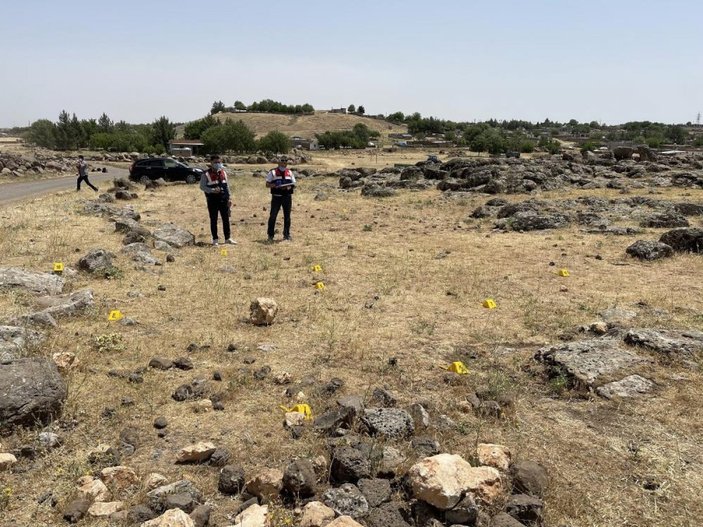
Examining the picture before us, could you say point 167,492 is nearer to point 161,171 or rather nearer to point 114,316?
point 114,316

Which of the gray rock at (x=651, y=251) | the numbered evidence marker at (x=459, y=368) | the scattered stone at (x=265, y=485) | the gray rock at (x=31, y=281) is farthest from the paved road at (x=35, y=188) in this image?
the gray rock at (x=651, y=251)

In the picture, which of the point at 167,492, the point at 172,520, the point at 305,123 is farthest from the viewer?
the point at 305,123

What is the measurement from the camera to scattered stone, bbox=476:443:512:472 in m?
3.76

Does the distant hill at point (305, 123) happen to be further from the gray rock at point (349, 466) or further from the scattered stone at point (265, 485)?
the scattered stone at point (265, 485)

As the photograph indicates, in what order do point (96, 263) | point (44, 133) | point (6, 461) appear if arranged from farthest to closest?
point (44, 133) < point (96, 263) < point (6, 461)

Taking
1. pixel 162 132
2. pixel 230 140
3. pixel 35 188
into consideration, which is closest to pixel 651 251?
pixel 35 188

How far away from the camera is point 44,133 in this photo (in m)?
72.6

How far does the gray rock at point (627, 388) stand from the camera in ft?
16.1

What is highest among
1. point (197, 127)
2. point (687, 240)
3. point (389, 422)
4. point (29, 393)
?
point (197, 127)

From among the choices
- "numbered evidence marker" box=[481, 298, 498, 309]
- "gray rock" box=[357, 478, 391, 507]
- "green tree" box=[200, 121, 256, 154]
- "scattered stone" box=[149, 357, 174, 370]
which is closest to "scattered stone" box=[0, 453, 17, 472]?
"scattered stone" box=[149, 357, 174, 370]

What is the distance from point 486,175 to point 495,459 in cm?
2064

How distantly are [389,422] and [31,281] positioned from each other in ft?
20.0

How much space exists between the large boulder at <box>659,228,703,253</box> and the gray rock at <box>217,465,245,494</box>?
10751 mm

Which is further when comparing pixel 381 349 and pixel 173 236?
pixel 173 236
